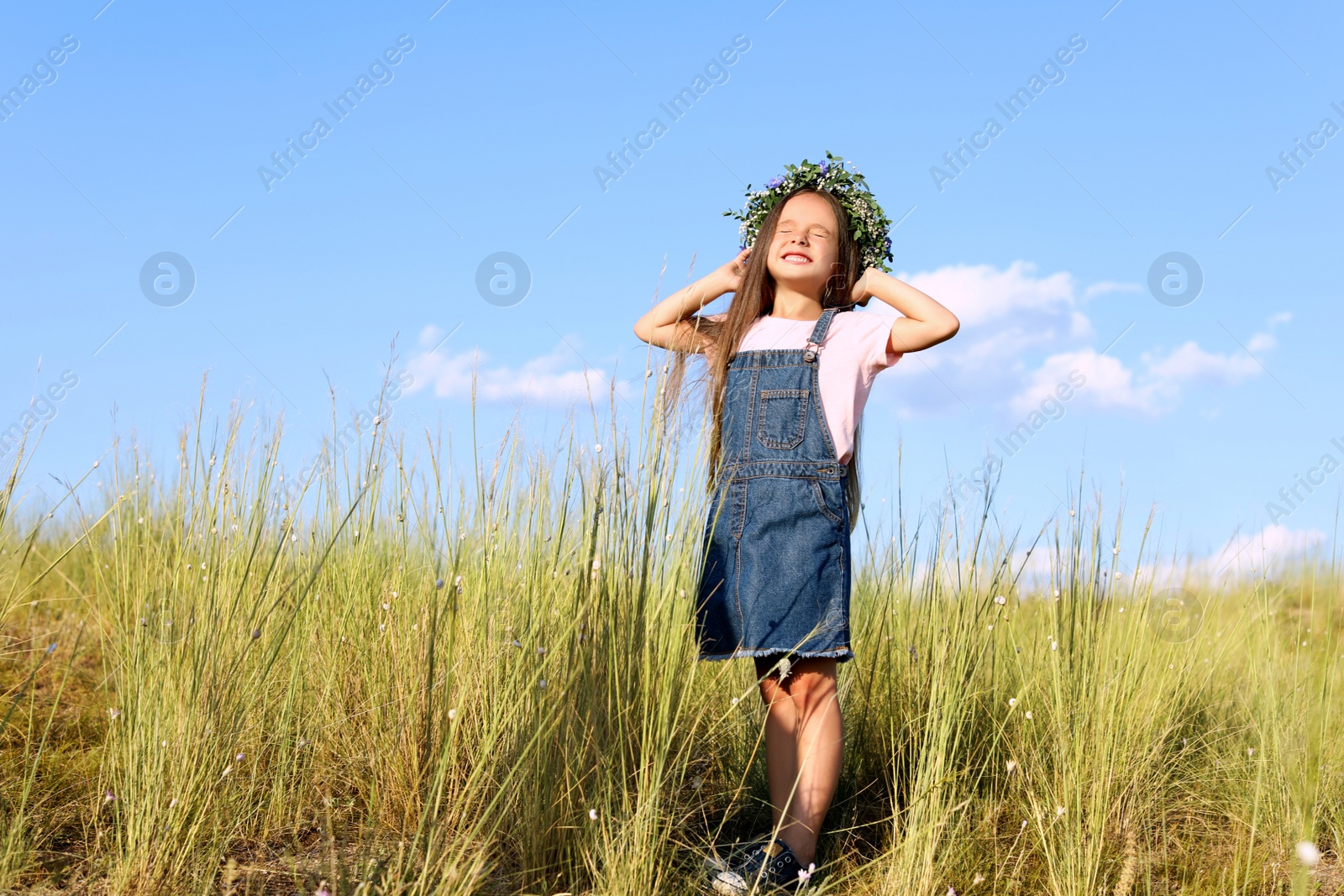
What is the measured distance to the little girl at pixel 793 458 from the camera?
9.88 feet

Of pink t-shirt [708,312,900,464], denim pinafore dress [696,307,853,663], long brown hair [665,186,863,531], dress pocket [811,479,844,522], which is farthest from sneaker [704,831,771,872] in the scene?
pink t-shirt [708,312,900,464]

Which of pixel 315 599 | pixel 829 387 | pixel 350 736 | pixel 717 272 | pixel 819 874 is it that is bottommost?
pixel 819 874

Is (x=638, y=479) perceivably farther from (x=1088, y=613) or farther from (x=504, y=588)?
(x=1088, y=613)

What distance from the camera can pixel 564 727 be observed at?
2557mm

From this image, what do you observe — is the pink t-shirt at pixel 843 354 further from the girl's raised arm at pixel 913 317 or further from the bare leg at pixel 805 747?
the bare leg at pixel 805 747

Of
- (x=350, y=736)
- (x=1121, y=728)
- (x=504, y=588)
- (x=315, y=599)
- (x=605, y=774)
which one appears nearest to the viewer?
(x=605, y=774)

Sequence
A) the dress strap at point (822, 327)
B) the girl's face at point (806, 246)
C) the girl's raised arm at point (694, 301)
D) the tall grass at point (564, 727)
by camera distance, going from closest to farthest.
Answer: the tall grass at point (564, 727) < the dress strap at point (822, 327) < the girl's face at point (806, 246) < the girl's raised arm at point (694, 301)

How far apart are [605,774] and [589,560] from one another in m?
0.53

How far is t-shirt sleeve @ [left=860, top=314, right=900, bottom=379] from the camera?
3.33m

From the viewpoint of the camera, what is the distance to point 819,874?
3113 millimetres

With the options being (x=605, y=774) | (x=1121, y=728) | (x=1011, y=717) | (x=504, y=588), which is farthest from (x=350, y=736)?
(x=1121, y=728)

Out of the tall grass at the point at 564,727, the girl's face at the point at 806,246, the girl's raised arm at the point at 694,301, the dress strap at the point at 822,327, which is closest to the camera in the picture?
the tall grass at the point at 564,727

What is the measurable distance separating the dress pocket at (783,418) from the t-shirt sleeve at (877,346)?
28 centimetres

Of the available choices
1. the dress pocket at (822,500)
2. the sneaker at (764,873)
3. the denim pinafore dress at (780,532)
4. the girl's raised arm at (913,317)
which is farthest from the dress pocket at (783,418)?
the sneaker at (764,873)
